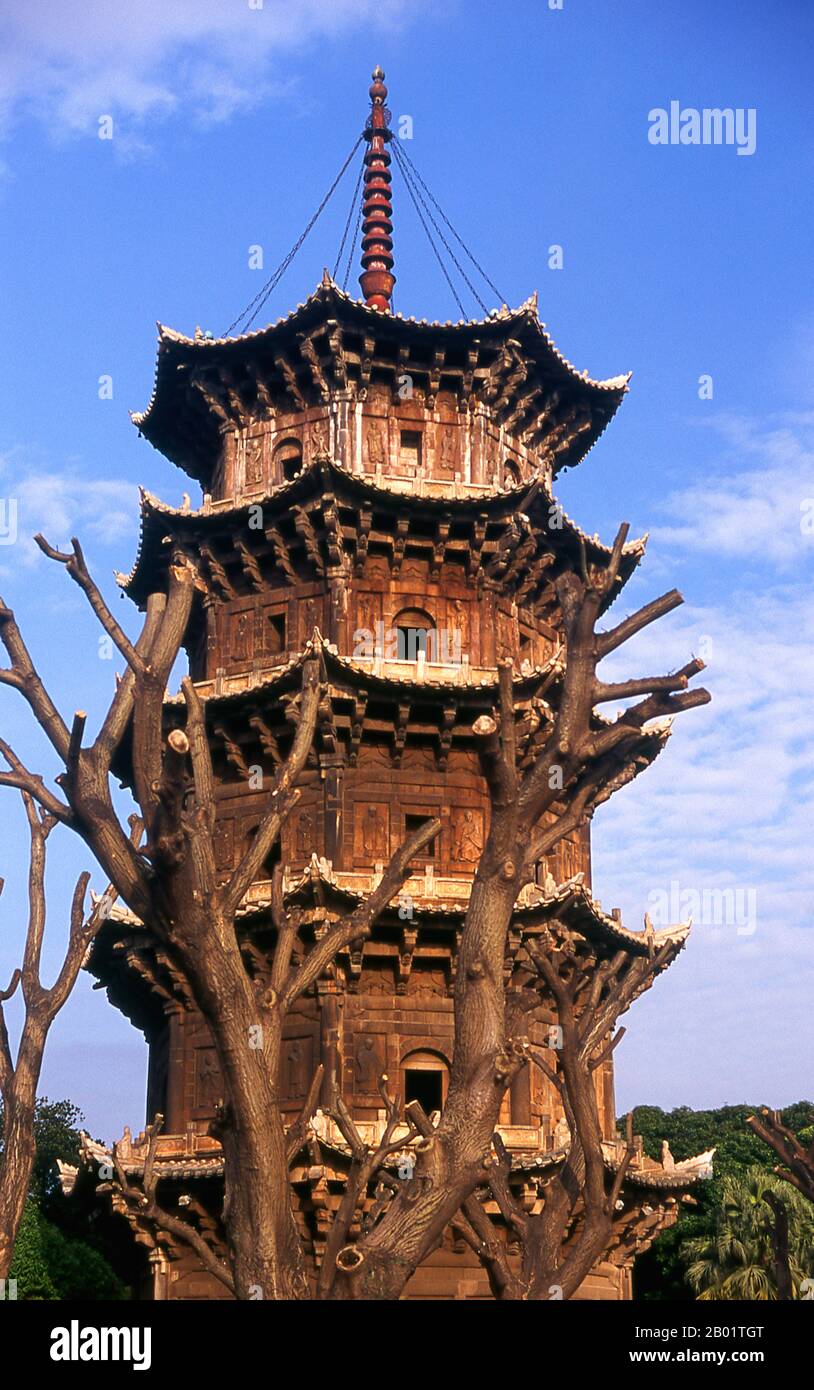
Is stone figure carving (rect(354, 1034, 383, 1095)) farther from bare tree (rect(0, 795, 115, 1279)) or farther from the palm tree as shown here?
the palm tree

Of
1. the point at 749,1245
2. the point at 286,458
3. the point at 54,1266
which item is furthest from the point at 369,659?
the point at 749,1245

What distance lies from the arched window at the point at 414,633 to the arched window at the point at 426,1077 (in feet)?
26.9

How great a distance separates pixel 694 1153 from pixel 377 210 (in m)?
40.6

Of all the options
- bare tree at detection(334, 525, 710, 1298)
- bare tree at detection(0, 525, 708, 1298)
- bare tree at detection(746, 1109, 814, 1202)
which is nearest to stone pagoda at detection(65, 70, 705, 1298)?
bare tree at detection(746, 1109, 814, 1202)

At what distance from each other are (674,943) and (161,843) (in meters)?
22.7

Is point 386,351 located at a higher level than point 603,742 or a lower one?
higher

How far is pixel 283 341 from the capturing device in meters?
33.7

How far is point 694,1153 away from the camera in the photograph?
2467 inches

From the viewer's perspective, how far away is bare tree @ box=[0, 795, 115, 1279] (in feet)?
64.2

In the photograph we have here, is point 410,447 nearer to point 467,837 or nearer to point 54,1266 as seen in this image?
point 467,837

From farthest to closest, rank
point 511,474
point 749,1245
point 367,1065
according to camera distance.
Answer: point 749,1245 < point 511,474 < point 367,1065

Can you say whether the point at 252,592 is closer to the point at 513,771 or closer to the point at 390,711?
the point at 390,711

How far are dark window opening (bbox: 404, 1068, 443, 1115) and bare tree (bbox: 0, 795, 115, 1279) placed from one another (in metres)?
10.7
